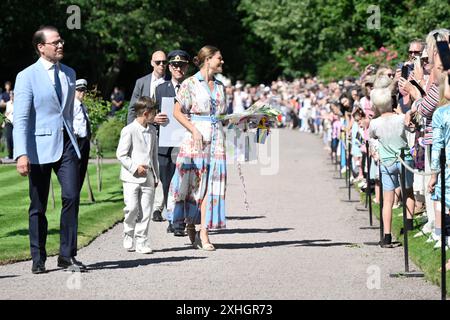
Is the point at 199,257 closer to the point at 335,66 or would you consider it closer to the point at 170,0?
the point at 335,66

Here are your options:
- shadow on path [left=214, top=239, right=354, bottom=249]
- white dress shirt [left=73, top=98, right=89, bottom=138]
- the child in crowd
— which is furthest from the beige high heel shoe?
the child in crowd

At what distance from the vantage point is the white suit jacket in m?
13.4

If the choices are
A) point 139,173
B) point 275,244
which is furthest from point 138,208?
point 275,244

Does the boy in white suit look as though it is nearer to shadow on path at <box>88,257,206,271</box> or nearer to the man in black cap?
shadow on path at <box>88,257,206,271</box>

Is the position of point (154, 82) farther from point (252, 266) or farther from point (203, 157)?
point (252, 266)

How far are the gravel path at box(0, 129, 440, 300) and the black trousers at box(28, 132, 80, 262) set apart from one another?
0.97 ft

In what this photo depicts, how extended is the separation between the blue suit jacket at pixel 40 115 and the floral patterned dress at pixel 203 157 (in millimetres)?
2285

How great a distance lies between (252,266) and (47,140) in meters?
2.17

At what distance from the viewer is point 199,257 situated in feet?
40.9

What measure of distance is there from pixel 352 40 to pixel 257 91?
12.9 m

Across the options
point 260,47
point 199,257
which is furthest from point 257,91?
point 199,257

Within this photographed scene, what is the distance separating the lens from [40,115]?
37.1 ft

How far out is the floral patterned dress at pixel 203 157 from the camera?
13.4m

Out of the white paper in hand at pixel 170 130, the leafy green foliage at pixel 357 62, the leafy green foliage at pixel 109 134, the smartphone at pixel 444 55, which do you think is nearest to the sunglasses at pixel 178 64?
the white paper in hand at pixel 170 130
